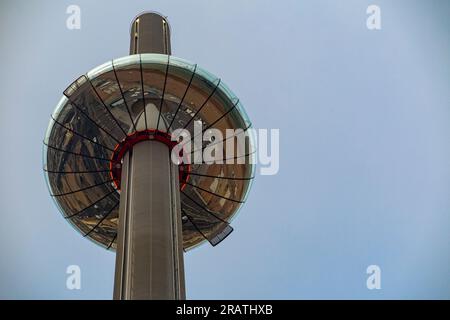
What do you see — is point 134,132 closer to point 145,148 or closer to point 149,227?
point 145,148

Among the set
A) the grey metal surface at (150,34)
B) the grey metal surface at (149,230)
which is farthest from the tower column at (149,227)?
the grey metal surface at (150,34)

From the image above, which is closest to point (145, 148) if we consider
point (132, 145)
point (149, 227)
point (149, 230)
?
point (132, 145)

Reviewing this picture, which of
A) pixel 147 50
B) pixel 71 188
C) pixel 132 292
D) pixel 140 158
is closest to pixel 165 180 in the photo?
pixel 140 158

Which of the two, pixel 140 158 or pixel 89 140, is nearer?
pixel 140 158

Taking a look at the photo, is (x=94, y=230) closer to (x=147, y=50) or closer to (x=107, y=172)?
(x=107, y=172)

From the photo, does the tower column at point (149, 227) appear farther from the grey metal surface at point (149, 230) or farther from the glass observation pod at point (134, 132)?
the glass observation pod at point (134, 132)

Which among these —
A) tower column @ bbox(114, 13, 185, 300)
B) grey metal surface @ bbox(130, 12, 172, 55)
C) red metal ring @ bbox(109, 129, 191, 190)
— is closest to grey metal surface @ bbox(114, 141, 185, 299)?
tower column @ bbox(114, 13, 185, 300)

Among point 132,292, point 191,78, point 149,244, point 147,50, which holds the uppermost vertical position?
point 147,50
